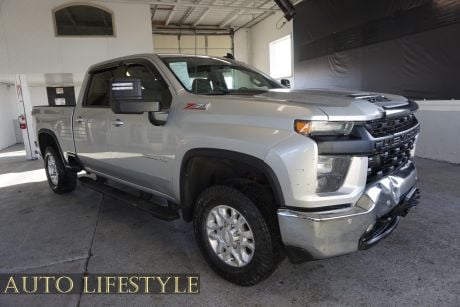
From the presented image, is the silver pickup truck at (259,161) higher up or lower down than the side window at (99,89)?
lower down

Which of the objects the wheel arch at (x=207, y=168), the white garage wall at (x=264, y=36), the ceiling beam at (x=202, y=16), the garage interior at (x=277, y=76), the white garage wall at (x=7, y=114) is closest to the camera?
the wheel arch at (x=207, y=168)

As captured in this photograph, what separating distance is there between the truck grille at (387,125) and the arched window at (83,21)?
9.30m

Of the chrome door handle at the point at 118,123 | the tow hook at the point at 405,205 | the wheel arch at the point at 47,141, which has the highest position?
the chrome door handle at the point at 118,123

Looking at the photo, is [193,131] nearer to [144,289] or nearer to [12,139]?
[144,289]

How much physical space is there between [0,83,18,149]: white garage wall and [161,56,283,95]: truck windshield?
40.2 ft

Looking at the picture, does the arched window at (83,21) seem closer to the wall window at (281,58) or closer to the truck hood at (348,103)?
the wall window at (281,58)

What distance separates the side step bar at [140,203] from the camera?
2.97 meters

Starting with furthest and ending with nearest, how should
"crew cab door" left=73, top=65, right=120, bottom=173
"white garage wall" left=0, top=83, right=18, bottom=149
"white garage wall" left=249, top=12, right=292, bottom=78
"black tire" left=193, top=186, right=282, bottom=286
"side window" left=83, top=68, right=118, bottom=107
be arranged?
1. "white garage wall" left=249, top=12, right=292, bottom=78
2. "white garage wall" left=0, top=83, right=18, bottom=149
3. "side window" left=83, top=68, right=118, bottom=107
4. "crew cab door" left=73, top=65, right=120, bottom=173
5. "black tire" left=193, top=186, right=282, bottom=286

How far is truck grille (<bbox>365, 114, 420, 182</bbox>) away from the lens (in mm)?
2174

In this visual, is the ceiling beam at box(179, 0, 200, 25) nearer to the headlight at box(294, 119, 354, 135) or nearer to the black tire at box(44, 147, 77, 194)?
the black tire at box(44, 147, 77, 194)

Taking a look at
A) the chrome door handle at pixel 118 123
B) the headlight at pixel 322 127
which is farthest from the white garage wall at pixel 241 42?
the headlight at pixel 322 127

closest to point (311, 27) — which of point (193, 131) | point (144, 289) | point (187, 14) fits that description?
point (187, 14)

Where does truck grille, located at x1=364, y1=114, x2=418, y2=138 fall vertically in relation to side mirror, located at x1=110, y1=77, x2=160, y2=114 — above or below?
below

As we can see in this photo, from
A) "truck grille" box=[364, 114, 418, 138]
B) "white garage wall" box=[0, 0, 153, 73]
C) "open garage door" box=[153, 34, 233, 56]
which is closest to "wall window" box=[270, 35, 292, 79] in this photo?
"open garage door" box=[153, 34, 233, 56]
